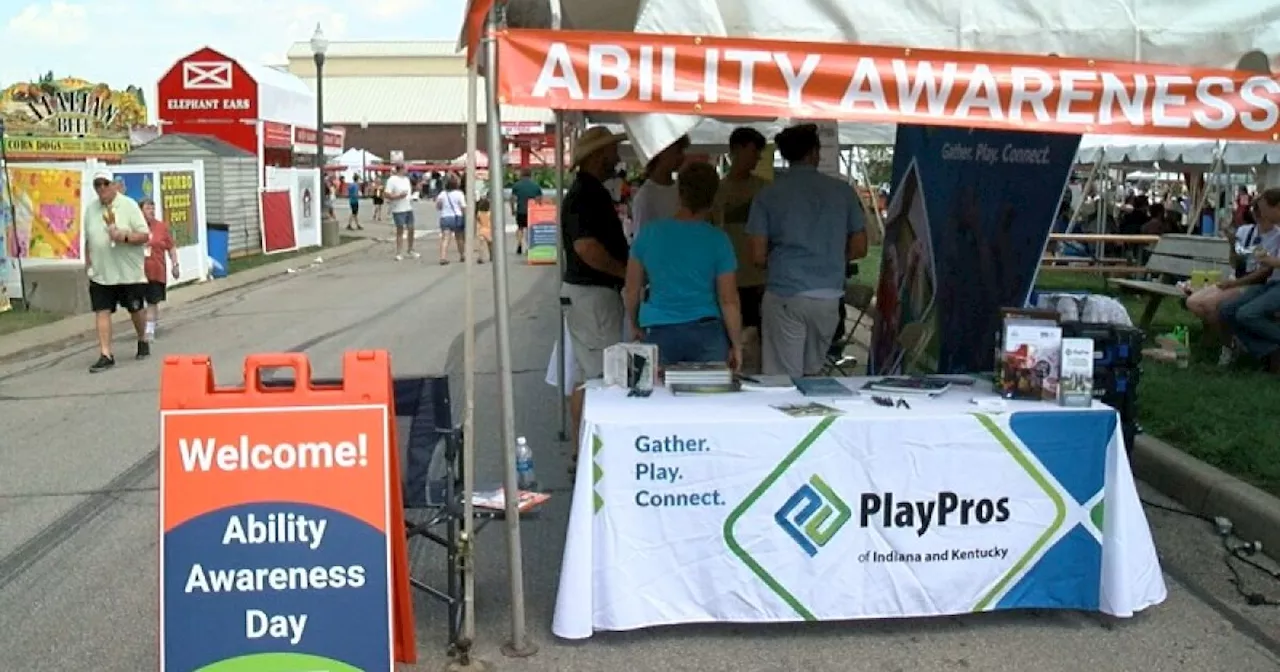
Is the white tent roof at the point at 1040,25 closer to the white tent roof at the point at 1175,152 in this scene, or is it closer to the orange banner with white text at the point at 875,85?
the orange banner with white text at the point at 875,85

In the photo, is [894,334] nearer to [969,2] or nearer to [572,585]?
[969,2]

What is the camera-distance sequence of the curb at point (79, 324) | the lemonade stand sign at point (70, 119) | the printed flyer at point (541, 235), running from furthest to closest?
the printed flyer at point (541, 235) < the lemonade stand sign at point (70, 119) < the curb at point (79, 324)

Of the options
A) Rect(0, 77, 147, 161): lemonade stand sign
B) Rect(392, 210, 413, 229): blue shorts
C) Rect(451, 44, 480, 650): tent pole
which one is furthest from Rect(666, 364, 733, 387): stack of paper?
Rect(392, 210, 413, 229): blue shorts

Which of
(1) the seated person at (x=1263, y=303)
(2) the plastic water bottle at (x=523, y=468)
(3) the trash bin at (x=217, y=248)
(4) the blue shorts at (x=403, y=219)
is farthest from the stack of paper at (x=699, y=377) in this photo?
(4) the blue shorts at (x=403, y=219)

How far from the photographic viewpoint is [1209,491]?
21.2ft

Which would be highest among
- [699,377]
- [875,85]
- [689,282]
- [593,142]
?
[875,85]

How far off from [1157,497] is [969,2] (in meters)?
3.30

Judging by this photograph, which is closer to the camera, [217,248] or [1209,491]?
[1209,491]

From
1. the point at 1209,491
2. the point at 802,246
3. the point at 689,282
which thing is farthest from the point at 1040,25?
the point at 1209,491

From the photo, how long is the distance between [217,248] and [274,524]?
1856 centimetres

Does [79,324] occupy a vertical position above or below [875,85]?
below

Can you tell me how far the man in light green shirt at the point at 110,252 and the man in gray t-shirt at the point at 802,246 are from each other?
714 cm

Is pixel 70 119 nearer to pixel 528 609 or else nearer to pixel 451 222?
pixel 451 222

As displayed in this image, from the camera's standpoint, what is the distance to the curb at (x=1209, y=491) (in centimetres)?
595
